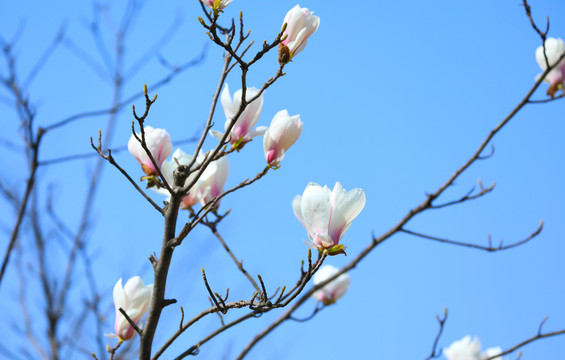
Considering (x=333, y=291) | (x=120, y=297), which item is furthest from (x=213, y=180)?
(x=333, y=291)

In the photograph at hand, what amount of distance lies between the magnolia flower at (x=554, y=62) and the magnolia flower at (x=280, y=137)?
152cm

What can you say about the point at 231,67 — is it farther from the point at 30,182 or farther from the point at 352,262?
the point at 30,182

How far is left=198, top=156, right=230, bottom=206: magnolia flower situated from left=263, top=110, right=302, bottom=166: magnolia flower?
0.73 ft

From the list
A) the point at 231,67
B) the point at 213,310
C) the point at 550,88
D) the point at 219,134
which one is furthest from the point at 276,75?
the point at 550,88

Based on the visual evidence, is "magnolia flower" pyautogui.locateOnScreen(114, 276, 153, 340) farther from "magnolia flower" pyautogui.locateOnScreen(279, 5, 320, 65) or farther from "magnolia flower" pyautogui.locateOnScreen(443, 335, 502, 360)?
"magnolia flower" pyautogui.locateOnScreen(443, 335, 502, 360)

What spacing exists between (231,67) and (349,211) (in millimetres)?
352

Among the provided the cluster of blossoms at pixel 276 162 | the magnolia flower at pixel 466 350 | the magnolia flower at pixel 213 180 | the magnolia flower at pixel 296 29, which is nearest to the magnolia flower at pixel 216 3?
the cluster of blossoms at pixel 276 162

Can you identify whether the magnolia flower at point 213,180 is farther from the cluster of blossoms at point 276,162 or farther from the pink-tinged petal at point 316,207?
the pink-tinged petal at point 316,207

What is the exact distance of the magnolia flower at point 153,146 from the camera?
1.17 m

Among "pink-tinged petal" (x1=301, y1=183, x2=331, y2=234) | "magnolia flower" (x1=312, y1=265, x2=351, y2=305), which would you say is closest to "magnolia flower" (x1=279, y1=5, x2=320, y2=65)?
"pink-tinged petal" (x1=301, y1=183, x2=331, y2=234)

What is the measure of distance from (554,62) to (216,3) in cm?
171

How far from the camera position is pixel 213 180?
1340 millimetres

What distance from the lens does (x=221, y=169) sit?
1353 mm

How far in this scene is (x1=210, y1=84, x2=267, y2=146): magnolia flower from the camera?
116 cm
